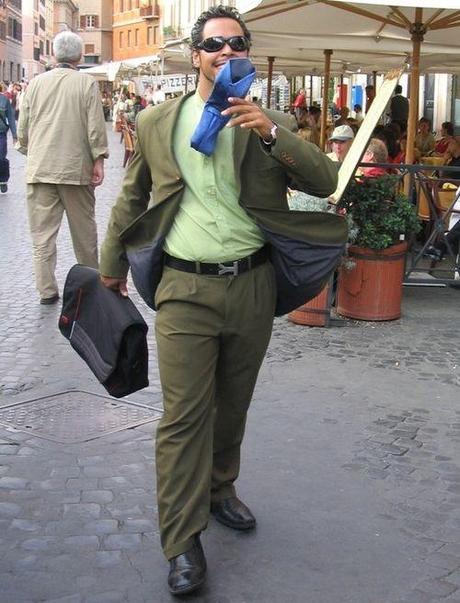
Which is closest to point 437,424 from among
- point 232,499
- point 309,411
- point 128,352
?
A: point 309,411

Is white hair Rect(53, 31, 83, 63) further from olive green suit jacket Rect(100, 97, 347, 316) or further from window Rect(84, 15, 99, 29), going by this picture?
window Rect(84, 15, 99, 29)

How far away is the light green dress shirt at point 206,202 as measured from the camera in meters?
3.20

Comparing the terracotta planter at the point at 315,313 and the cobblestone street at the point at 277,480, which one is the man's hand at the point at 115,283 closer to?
the cobblestone street at the point at 277,480

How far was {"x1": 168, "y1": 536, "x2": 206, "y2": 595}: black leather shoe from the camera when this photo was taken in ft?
10.5

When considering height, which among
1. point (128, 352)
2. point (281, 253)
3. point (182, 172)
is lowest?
point (128, 352)

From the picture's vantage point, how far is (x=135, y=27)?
113 metres

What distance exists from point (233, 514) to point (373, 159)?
508cm

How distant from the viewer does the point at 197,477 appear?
3275 mm

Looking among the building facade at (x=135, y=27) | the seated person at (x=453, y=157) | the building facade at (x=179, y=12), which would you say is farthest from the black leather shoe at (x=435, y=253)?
the building facade at (x=135, y=27)

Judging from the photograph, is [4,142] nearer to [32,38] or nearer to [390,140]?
[390,140]

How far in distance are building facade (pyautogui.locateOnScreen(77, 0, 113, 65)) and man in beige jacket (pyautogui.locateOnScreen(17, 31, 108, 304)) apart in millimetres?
121416

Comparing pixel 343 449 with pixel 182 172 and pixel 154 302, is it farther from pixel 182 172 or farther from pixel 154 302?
pixel 182 172

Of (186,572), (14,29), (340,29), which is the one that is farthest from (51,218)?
(14,29)

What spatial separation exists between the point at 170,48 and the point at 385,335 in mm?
9755
